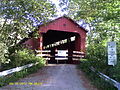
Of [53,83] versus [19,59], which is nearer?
[53,83]

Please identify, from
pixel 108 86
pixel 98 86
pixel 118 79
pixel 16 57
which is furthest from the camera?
pixel 16 57

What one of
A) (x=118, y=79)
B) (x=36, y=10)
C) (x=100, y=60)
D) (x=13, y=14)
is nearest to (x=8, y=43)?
(x=13, y=14)

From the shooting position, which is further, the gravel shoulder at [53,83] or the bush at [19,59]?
the bush at [19,59]

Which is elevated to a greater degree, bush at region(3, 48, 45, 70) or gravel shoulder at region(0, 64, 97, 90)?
bush at region(3, 48, 45, 70)

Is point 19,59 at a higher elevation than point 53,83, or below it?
higher

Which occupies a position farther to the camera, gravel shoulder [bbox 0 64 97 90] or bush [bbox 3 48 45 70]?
bush [bbox 3 48 45 70]

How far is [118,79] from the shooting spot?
19.6ft

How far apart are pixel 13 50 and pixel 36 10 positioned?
3.75m

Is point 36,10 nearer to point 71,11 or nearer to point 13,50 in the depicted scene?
point 13,50

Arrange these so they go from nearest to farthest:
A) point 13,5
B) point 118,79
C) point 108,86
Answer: point 118,79 < point 108,86 < point 13,5

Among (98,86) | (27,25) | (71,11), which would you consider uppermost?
(71,11)

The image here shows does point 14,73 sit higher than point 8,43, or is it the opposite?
point 8,43

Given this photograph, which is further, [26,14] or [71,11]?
[71,11]

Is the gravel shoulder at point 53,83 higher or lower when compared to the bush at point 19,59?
lower
